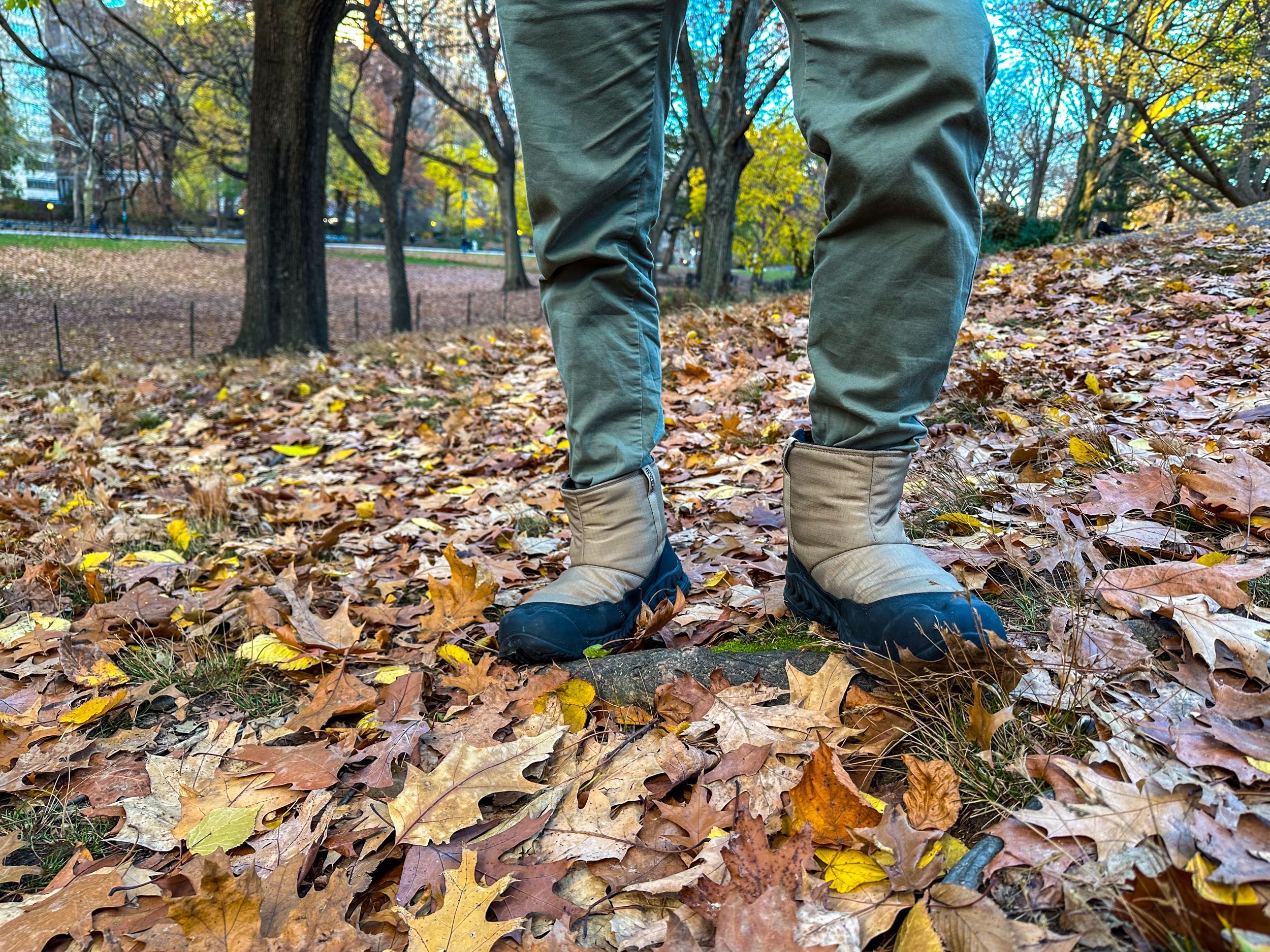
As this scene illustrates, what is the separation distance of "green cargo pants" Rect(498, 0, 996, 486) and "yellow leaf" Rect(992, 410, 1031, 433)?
4.21ft

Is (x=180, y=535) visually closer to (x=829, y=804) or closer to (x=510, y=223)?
(x=829, y=804)

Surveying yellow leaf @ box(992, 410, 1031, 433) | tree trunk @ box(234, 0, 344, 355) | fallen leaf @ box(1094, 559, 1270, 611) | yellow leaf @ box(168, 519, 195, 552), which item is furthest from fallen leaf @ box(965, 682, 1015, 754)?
tree trunk @ box(234, 0, 344, 355)

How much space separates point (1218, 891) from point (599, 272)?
126 centimetres

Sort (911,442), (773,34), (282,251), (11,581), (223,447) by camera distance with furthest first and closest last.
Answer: (773,34) < (282,251) < (223,447) < (11,581) < (911,442)

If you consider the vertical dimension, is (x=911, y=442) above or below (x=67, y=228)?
below

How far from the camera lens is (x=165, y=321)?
16109 mm

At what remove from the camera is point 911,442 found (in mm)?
1328

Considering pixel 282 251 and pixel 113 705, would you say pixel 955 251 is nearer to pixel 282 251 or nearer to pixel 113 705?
pixel 113 705

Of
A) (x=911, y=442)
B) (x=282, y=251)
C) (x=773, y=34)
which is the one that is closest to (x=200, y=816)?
(x=911, y=442)

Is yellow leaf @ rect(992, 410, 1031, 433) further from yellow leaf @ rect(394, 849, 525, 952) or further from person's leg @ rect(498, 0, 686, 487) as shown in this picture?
yellow leaf @ rect(394, 849, 525, 952)

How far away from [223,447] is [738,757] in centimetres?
377

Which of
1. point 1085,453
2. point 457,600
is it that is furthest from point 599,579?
point 1085,453

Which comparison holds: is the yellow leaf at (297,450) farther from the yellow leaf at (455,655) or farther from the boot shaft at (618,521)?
the boot shaft at (618,521)

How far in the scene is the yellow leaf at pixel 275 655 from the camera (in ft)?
5.62
